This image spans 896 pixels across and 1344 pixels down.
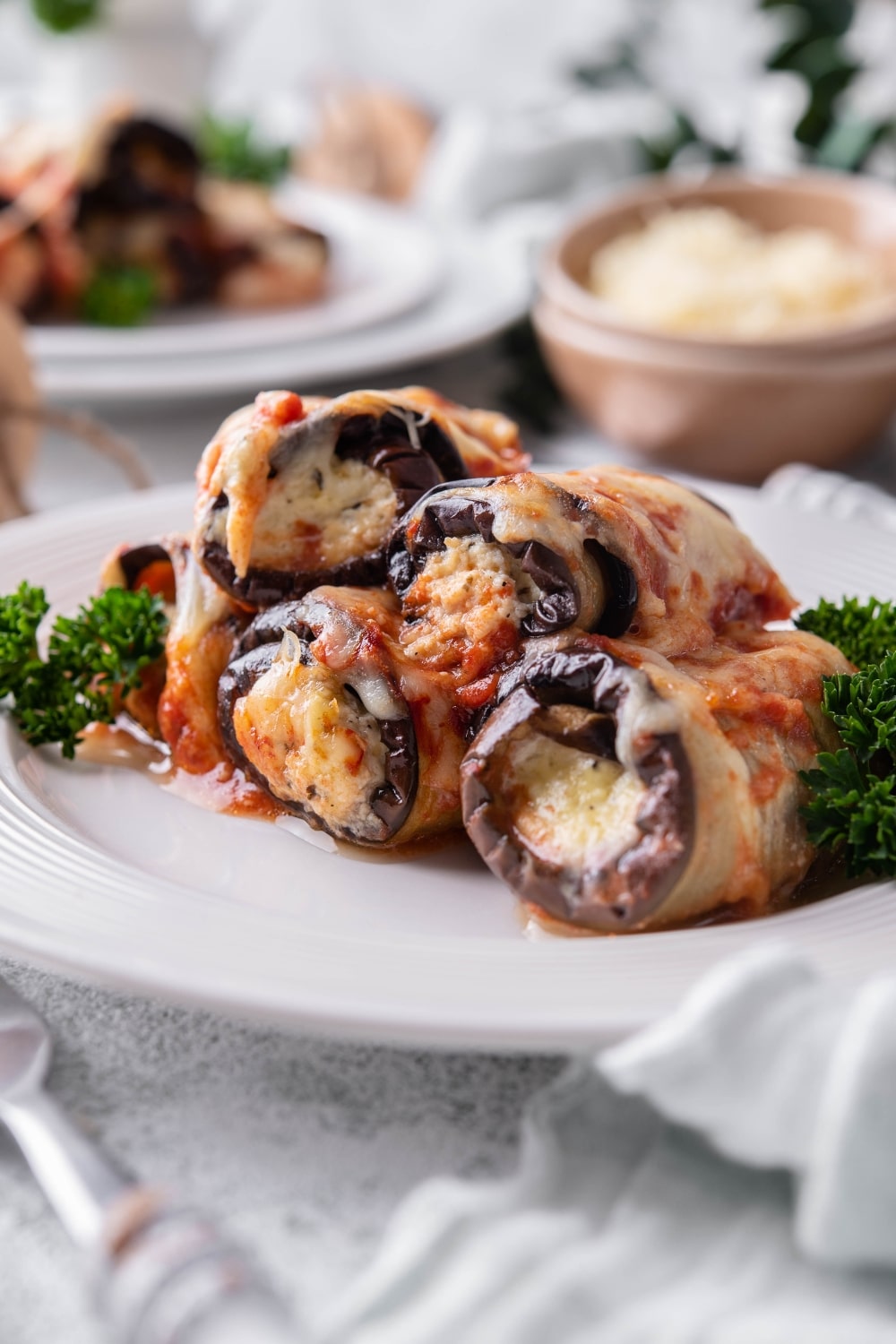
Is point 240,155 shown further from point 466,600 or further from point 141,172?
point 466,600

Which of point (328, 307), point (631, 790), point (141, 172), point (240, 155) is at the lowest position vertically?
point (328, 307)

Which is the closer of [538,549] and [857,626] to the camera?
[538,549]

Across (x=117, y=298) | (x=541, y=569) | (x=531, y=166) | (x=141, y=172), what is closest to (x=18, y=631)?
(x=541, y=569)

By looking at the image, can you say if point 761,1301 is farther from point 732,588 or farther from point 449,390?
point 449,390

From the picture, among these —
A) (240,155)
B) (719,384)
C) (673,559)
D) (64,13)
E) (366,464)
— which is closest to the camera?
(673,559)

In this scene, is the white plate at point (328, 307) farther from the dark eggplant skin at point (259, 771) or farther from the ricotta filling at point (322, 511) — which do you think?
the dark eggplant skin at point (259, 771)

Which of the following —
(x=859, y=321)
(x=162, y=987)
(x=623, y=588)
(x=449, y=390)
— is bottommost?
(x=449, y=390)

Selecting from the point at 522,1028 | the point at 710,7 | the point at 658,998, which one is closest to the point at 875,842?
the point at 658,998

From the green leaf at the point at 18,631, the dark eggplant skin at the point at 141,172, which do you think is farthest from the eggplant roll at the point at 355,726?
the dark eggplant skin at the point at 141,172
